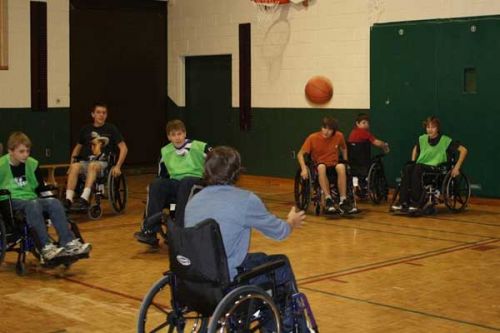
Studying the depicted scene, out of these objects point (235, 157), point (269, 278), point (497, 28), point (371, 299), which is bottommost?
point (371, 299)

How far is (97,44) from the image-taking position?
11.1 m

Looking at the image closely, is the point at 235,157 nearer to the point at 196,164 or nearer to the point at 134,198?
the point at 196,164

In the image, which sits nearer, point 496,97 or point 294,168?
point 496,97

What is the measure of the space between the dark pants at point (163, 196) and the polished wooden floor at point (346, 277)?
0.24 metres

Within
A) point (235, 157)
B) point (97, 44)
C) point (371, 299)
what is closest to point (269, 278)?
point (235, 157)

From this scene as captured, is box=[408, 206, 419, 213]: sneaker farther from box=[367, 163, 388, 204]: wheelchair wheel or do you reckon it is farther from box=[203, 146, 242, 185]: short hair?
box=[203, 146, 242, 185]: short hair

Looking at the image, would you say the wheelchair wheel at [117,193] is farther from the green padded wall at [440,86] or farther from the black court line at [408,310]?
the black court line at [408,310]

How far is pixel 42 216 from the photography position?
5.40 meters

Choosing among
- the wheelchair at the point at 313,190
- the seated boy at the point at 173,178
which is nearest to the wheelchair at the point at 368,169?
the wheelchair at the point at 313,190

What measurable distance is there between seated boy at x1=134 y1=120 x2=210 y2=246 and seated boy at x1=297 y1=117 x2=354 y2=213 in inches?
66.3

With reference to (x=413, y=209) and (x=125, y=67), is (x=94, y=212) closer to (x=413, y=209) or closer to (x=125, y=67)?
(x=413, y=209)

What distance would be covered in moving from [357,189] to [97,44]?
405cm

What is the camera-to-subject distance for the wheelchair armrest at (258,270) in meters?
3.38

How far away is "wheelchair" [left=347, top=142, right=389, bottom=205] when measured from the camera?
28.2 feet
